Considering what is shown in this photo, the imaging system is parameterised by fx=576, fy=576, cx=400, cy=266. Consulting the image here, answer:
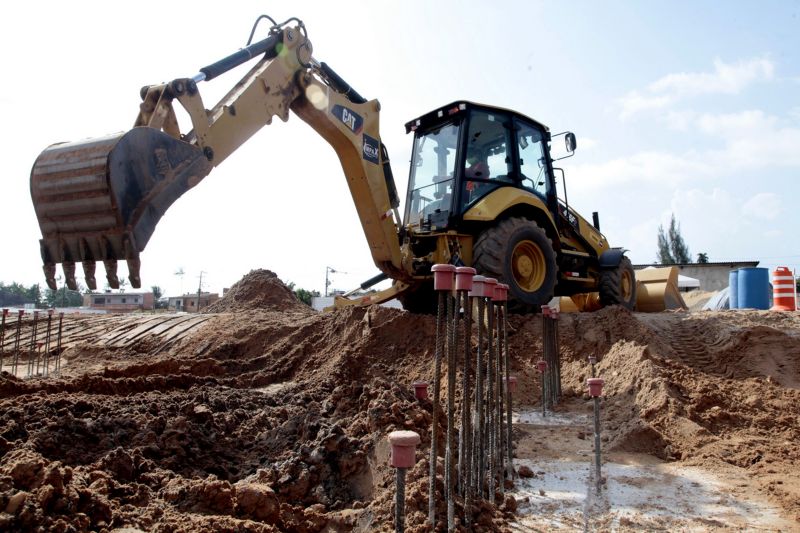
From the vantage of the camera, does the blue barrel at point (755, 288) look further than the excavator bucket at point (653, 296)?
No

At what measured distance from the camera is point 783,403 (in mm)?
5547

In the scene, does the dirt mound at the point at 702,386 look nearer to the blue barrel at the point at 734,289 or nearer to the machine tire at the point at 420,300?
the machine tire at the point at 420,300

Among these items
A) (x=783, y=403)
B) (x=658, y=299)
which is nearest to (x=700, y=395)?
(x=783, y=403)

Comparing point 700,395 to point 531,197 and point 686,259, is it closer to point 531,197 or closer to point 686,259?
point 531,197

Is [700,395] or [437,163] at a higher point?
[437,163]

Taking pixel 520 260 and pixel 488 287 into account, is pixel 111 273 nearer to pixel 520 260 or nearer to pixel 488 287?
pixel 488 287

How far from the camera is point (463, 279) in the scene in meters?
3.01

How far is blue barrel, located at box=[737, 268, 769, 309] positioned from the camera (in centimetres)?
1157

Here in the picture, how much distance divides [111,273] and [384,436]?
2586 mm

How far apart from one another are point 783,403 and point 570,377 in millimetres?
2181

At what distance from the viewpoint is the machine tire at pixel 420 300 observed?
8.76 m

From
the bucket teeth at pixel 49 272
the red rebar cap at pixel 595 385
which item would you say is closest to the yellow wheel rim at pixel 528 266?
the red rebar cap at pixel 595 385

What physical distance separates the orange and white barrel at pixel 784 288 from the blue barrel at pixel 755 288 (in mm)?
655

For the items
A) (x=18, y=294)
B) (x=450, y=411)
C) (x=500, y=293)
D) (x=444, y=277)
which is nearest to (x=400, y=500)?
(x=450, y=411)
